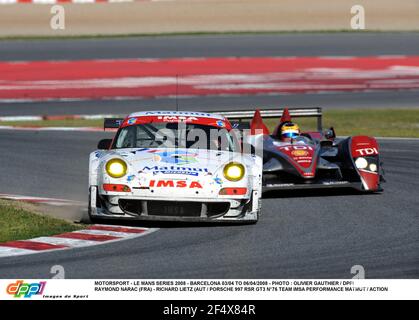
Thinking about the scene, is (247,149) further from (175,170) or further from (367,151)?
(367,151)

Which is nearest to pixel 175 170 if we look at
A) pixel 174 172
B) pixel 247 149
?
pixel 174 172

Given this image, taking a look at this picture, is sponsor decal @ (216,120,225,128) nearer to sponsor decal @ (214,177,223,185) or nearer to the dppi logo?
sponsor decal @ (214,177,223,185)

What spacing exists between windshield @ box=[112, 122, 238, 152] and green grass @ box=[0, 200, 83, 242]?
1105 mm

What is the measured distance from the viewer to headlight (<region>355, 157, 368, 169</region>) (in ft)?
42.1

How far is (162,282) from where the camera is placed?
7.82m

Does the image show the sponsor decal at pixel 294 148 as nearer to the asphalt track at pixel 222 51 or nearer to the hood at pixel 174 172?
the hood at pixel 174 172

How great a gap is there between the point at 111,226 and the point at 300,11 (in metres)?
30.3

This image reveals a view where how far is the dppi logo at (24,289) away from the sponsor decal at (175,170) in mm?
3336

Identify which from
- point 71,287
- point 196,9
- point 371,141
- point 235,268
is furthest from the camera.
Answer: point 196,9

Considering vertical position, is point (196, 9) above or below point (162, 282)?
above

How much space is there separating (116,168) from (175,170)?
557 mm

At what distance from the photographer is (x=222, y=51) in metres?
31.9
